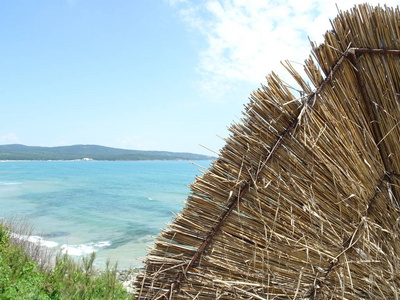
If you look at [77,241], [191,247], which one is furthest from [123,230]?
[191,247]

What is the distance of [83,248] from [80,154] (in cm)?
14632

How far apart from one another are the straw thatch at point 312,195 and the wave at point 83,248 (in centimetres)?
1069

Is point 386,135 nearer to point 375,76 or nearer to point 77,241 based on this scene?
point 375,76

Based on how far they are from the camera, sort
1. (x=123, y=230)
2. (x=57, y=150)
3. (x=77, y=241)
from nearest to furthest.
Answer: (x=77, y=241) → (x=123, y=230) → (x=57, y=150)

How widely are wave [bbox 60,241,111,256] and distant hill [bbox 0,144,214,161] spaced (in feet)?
400

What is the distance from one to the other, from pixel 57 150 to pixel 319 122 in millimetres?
166012

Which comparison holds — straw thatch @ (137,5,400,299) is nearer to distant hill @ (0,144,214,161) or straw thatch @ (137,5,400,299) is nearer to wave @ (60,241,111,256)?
wave @ (60,241,111,256)

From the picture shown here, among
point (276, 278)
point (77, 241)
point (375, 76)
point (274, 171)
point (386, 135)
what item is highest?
point (375, 76)

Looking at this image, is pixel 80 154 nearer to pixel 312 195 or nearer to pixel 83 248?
pixel 83 248

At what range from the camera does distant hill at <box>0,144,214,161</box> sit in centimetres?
13571

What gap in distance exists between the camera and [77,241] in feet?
43.3

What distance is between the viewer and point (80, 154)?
149250mm

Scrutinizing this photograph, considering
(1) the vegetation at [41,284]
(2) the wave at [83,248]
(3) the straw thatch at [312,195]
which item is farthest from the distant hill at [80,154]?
(3) the straw thatch at [312,195]

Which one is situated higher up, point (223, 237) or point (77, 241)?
point (223, 237)
